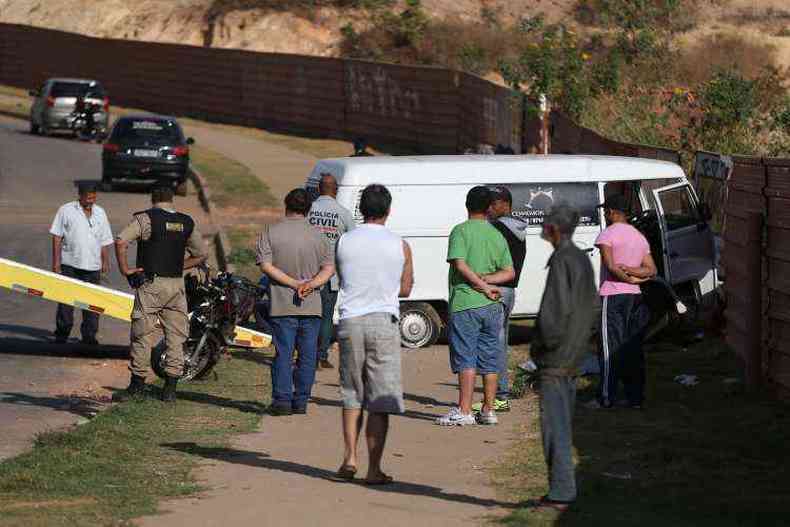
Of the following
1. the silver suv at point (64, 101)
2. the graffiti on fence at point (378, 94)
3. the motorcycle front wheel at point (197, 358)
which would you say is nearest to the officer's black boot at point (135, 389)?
the motorcycle front wheel at point (197, 358)

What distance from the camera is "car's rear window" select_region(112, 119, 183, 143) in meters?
32.3

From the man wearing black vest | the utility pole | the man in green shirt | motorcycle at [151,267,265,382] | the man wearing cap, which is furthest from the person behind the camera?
the utility pole

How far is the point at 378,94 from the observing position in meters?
43.4

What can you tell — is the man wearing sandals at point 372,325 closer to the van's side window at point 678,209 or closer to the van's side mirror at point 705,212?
the van's side window at point 678,209

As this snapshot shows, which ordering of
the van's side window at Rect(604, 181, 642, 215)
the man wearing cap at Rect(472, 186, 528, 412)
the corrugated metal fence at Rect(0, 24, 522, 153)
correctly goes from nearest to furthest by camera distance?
1. the man wearing cap at Rect(472, 186, 528, 412)
2. the van's side window at Rect(604, 181, 642, 215)
3. the corrugated metal fence at Rect(0, 24, 522, 153)

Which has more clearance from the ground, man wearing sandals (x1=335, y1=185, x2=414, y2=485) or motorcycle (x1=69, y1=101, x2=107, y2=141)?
motorcycle (x1=69, y1=101, x2=107, y2=141)

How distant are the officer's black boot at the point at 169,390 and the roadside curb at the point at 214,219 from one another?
845 cm

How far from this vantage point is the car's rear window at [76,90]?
42656mm

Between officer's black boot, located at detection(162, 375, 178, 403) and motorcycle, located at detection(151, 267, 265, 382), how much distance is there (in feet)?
3.25

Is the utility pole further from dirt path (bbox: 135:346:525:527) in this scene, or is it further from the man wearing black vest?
the man wearing black vest

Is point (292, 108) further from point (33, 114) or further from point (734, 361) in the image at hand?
point (734, 361)

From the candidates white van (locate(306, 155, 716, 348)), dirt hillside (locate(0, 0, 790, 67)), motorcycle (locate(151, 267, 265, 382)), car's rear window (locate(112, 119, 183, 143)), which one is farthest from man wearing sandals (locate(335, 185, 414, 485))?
dirt hillside (locate(0, 0, 790, 67))

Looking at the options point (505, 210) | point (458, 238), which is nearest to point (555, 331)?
point (458, 238)

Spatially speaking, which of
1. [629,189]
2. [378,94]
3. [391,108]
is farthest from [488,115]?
[629,189]
